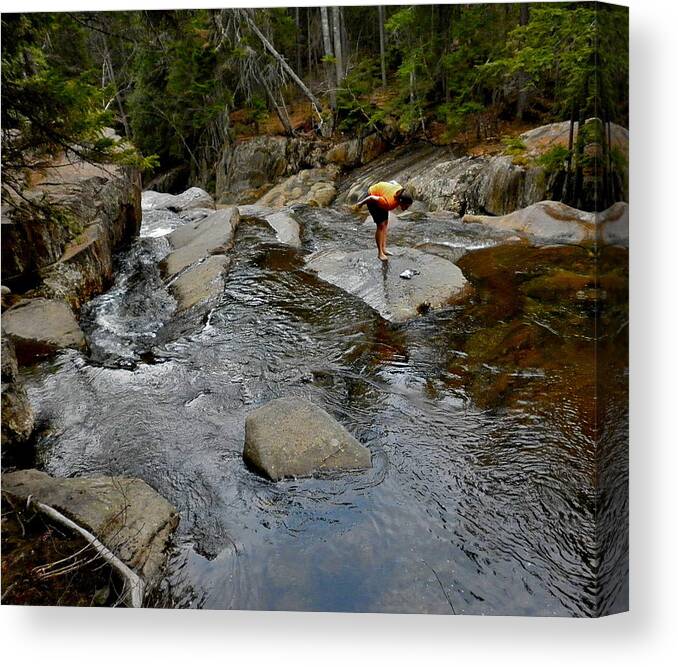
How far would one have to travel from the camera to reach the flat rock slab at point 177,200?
4031 mm

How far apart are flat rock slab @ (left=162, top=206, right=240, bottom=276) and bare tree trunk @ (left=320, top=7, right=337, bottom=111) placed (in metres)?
1.47

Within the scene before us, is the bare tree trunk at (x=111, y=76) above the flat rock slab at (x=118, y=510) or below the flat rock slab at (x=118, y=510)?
above

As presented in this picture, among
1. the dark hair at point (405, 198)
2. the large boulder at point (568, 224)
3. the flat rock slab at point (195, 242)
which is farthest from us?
the flat rock slab at point (195, 242)

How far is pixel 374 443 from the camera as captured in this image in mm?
3039

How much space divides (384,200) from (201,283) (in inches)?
63.2

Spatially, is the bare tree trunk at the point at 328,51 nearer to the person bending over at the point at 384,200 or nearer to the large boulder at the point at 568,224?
the person bending over at the point at 384,200

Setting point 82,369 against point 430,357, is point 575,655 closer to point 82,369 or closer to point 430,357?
point 430,357

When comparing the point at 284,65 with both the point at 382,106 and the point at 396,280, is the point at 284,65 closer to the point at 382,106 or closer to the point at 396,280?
the point at 382,106

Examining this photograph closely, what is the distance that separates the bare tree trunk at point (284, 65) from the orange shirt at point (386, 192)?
69cm

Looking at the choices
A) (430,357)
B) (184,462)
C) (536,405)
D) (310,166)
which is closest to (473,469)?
(536,405)

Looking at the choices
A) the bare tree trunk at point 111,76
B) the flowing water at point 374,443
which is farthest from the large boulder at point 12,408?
the bare tree trunk at point 111,76

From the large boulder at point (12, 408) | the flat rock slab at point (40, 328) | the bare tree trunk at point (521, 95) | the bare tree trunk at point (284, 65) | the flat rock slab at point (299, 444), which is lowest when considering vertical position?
the flat rock slab at point (299, 444)

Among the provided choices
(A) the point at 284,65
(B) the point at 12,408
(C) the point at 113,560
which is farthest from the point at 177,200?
(C) the point at 113,560

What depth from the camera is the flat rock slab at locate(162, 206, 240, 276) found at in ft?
15.5
